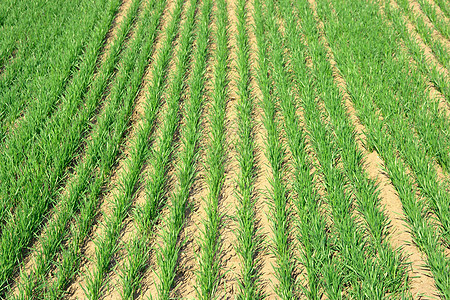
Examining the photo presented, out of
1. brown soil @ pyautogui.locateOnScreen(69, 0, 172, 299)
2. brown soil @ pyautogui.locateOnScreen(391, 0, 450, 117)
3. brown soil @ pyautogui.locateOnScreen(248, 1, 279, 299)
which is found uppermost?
brown soil @ pyautogui.locateOnScreen(391, 0, 450, 117)

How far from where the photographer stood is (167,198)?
3.13 m

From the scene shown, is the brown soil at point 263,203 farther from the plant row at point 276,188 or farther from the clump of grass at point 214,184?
the clump of grass at point 214,184

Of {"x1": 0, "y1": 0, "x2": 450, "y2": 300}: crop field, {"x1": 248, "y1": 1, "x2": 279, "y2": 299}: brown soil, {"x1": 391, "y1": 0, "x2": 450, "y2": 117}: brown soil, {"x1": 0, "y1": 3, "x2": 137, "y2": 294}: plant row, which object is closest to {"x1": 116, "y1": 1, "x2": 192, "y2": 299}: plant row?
{"x1": 0, "y1": 0, "x2": 450, "y2": 300}: crop field

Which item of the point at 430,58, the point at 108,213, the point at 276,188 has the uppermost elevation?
the point at 430,58

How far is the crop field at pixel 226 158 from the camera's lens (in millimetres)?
2529

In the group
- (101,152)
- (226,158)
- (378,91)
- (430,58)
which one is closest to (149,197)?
(101,152)

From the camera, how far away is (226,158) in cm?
348

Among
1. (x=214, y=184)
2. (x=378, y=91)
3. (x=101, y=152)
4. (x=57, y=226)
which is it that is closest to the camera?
(x=57, y=226)

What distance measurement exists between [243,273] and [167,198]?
2.98ft

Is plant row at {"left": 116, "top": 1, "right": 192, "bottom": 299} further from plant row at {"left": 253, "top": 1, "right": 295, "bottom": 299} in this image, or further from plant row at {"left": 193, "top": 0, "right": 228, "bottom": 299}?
plant row at {"left": 253, "top": 1, "right": 295, "bottom": 299}

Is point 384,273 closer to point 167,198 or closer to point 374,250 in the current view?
point 374,250

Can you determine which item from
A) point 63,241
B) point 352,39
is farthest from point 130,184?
point 352,39

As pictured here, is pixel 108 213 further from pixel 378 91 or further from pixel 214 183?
pixel 378 91

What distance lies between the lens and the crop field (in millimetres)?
2529
